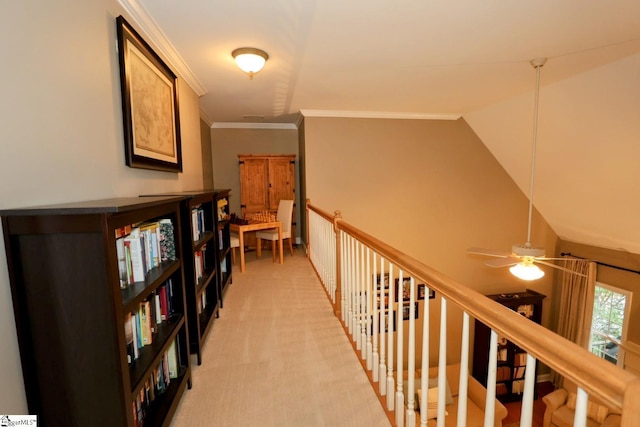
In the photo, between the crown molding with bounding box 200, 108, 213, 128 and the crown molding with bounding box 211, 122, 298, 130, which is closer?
the crown molding with bounding box 200, 108, 213, 128

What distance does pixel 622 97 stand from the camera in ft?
9.77

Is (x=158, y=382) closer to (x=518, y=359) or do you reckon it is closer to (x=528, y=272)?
(x=528, y=272)

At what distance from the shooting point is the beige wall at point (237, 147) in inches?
218

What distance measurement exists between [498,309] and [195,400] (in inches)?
67.0

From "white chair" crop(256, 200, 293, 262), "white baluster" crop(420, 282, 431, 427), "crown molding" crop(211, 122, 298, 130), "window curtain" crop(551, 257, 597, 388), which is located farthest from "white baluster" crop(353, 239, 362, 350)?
"window curtain" crop(551, 257, 597, 388)

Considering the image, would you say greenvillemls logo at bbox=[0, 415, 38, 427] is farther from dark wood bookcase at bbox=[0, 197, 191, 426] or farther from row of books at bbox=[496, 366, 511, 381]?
row of books at bbox=[496, 366, 511, 381]

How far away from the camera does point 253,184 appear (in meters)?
5.25

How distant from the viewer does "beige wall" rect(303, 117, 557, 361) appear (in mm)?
4773

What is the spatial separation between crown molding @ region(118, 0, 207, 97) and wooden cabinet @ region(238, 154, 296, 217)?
6.89ft

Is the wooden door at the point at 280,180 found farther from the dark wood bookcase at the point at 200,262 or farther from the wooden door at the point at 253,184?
the dark wood bookcase at the point at 200,262

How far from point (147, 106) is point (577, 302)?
7192mm

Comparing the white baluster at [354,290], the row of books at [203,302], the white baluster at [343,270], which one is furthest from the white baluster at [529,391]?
the row of books at [203,302]

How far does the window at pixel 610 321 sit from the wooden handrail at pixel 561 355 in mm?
5952

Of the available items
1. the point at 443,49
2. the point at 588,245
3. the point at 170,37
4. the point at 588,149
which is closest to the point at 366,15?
the point at 443,49
